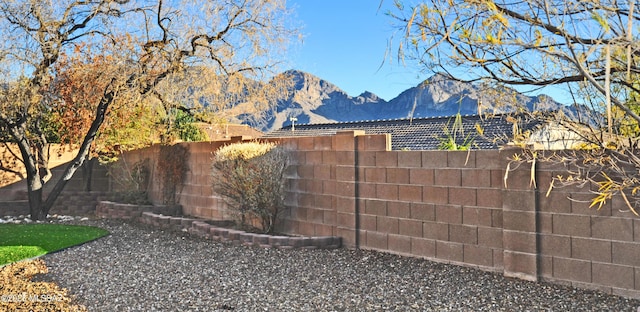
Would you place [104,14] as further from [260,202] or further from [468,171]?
[468,171]

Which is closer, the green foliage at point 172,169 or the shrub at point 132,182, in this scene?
the green foliage at point 172,169

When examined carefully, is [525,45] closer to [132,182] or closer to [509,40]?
[509,40]

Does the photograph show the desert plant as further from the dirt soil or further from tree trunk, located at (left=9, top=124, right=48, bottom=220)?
tree trunk, located at (left=9, top=124, right=48, bottom=220)

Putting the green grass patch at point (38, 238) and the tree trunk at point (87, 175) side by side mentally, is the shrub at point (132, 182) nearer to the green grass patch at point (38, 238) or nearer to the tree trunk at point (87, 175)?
the tree trunk at point (87, 175)

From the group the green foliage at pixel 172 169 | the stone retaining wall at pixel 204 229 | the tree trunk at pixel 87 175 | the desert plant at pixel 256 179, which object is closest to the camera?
the stone retaining wall at pixel 204 229

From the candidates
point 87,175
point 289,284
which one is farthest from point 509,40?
point 87,175

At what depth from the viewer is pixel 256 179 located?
370 inches

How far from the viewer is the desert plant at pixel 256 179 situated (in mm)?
9438

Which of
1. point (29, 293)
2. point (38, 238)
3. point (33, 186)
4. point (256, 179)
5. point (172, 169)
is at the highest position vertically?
point (172, 169)

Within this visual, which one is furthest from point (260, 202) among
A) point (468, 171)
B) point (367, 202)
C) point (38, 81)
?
point (38, 81)

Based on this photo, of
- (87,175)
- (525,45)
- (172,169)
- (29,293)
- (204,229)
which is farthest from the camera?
(87,175)

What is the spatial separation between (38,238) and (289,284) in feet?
20.1

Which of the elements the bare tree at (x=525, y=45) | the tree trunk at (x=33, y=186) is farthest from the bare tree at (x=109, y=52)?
the bare tree at (x=525, y=45)

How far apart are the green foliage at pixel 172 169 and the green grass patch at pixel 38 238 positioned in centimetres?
234
